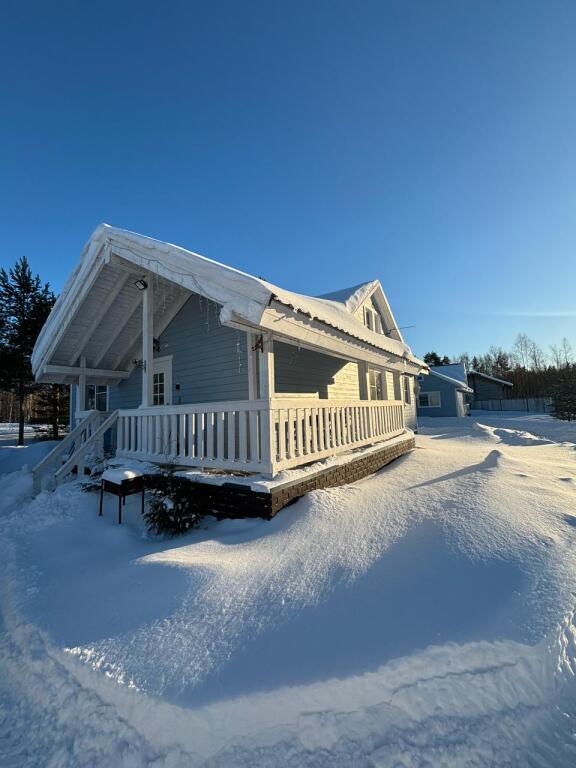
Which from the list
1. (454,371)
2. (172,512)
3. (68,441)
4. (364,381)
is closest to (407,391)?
(364,381)

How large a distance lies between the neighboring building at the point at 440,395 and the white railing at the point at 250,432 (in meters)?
21.9

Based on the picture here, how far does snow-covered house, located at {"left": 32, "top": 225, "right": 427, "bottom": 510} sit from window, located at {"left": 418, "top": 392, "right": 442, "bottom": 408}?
17247 millimetres

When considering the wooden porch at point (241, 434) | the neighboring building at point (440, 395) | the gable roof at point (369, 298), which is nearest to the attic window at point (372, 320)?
the gable roof at point (369, 298)

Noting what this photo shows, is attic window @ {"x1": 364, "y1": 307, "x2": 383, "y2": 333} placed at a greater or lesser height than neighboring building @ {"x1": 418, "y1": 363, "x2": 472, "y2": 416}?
greater

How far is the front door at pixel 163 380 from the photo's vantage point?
8578 millimetres

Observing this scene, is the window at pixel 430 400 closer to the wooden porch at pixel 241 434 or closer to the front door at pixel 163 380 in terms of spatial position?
the wooden porch at pixel 241 434

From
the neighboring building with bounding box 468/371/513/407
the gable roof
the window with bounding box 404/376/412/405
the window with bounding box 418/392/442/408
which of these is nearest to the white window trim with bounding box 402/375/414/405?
the window with bounding box 404/376/412/405

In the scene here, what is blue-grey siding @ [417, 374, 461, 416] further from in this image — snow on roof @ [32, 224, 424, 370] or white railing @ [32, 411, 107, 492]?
white railing @ [32, 411, 107, 492]

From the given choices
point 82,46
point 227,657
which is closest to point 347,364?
point 227,657

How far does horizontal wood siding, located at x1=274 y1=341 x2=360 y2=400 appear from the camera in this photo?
7879 millimetres

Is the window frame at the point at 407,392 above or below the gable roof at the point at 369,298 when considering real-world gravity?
below

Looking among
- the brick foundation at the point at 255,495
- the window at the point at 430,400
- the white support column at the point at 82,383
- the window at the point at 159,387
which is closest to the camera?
the brick foundation at the point at 255,495

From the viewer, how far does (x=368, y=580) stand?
2.59 meters

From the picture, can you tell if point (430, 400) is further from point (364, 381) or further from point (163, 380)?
point (163, 380)
